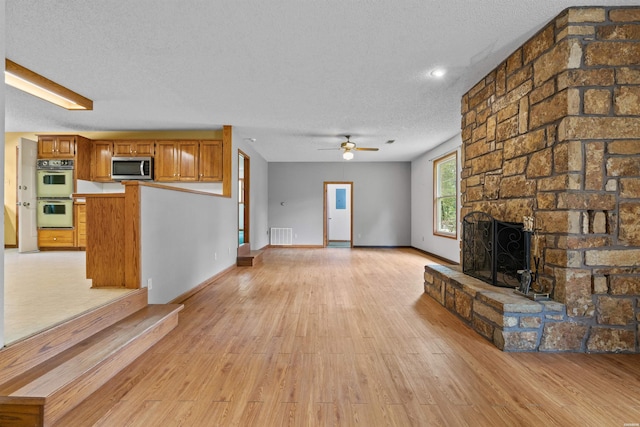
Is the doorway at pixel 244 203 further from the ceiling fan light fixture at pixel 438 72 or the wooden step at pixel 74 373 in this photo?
the ceiling fan light fixture at pixel 438 72

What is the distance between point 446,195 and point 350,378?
18.7 feet

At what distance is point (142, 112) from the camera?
15.4 feet

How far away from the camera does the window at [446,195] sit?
635 centimetres

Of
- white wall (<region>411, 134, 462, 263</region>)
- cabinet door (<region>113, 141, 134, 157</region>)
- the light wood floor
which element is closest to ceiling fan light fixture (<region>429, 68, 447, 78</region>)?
the light wood floor

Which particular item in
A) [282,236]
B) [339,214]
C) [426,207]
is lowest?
[282,236]

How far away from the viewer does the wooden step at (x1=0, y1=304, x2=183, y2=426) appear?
4.92ft

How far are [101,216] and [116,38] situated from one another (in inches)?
61.7

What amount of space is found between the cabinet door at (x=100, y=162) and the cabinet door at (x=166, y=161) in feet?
3.22

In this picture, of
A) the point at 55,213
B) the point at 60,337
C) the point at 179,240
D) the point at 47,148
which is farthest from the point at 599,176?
the point at 47,148

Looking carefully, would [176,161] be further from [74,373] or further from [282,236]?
[74,373]

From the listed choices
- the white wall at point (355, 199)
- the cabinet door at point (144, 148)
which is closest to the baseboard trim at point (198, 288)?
the cabinet door at point (144, 148)

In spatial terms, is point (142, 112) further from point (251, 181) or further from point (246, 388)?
point (246, 388)

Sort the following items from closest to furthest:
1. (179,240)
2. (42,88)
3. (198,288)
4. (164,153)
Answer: (42,88), (179,240), (198,288), (164,153)

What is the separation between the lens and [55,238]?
5.79 m
